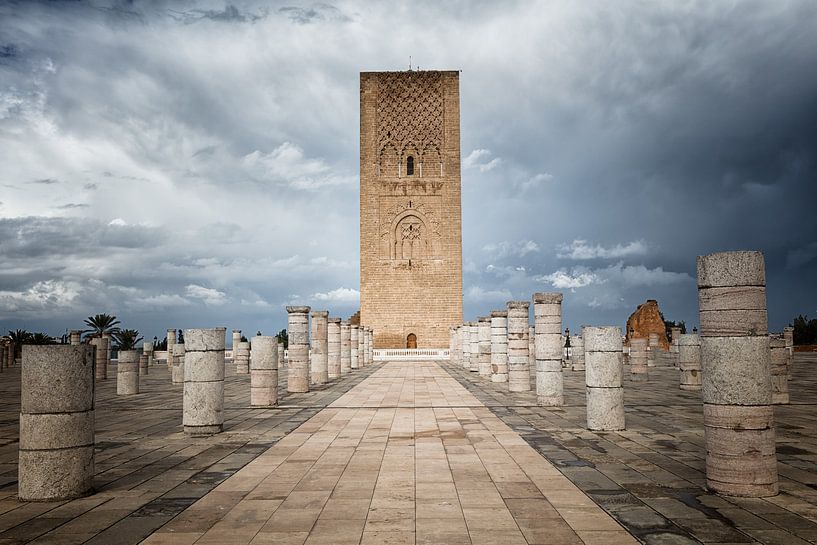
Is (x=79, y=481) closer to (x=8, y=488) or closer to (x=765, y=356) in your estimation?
(x=8, y=488)

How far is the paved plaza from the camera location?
386cm

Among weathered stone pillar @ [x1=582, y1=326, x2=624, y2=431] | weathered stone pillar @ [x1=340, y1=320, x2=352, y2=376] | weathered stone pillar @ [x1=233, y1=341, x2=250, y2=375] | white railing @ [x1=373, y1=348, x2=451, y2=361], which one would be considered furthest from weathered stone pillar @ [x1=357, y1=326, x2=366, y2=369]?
weathered stone pillar @ [x1=582, y1=326, x2=624, y2=431]

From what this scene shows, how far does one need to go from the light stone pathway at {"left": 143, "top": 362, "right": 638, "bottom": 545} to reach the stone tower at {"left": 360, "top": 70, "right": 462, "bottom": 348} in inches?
1070

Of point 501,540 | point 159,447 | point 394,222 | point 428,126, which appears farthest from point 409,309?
point 501,540

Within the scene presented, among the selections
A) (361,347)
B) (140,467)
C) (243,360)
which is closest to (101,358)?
(243,360)

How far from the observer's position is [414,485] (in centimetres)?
503

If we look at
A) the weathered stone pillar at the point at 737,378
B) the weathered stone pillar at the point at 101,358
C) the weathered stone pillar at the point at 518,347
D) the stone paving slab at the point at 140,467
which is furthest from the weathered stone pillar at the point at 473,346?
the weathered stone pillar at the point at 737,378

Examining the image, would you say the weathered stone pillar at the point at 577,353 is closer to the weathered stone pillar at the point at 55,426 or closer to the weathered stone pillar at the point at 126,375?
the weathered stone pillar at the point at 126,375

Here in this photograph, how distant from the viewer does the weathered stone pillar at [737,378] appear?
188 inches

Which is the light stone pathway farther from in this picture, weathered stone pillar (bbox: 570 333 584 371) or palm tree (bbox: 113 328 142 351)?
palm tree (bbox: 113 328 142 351)

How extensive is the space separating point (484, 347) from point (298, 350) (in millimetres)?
6660

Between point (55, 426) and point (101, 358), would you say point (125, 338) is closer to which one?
point (101, 358)

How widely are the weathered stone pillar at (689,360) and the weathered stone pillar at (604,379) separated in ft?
22.0

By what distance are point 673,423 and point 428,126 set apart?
30.1 metres
